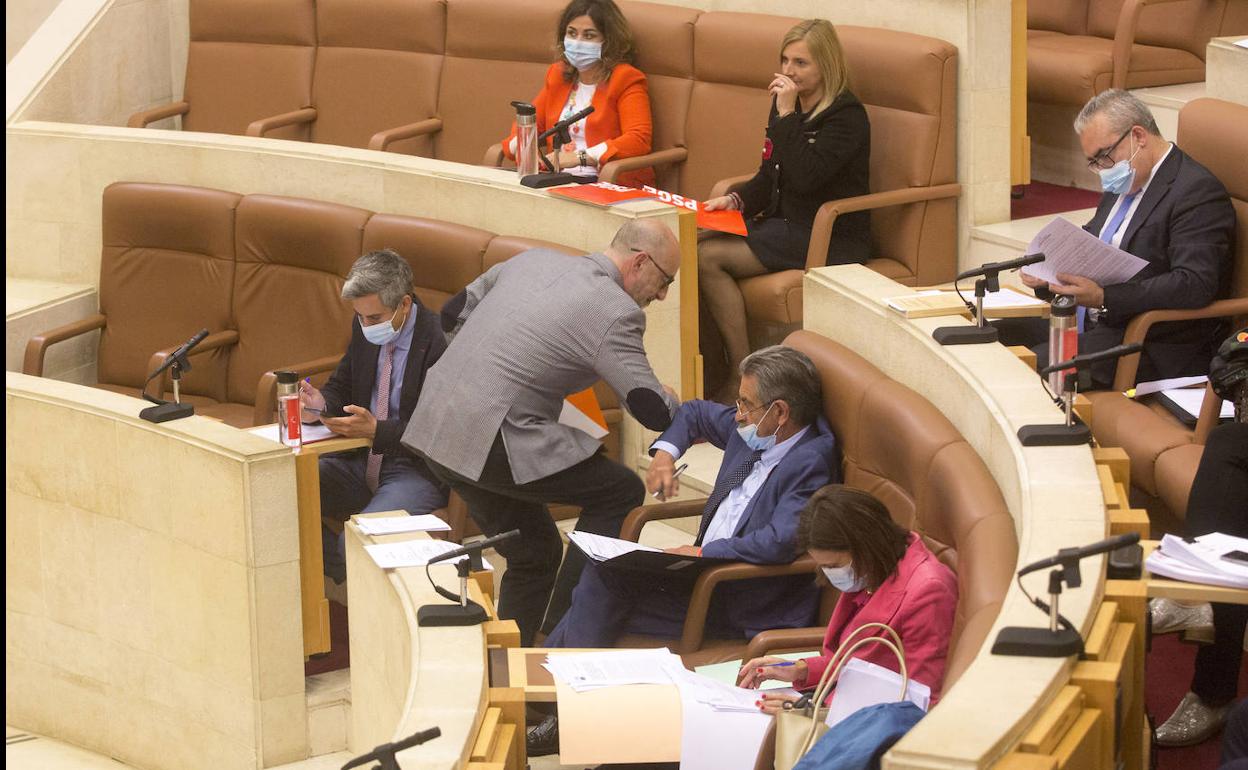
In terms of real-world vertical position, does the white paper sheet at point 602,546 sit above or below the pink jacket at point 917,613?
below

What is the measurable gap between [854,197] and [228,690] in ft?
7.48

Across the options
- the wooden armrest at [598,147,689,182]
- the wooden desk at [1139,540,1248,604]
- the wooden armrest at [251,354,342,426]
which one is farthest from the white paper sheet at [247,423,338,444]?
the wooden desk at [1139,540,1248,604]

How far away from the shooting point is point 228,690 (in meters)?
4.78

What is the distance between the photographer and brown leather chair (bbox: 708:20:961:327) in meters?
5.45

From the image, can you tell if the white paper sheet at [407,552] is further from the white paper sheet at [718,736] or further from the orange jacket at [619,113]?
the orange jacket at [619,113]

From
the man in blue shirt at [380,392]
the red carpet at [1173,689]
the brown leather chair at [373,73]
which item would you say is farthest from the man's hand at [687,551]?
the brown leather chair at [373,73]

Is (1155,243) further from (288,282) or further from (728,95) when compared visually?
(288,282)

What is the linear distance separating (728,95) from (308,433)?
1.99 meters

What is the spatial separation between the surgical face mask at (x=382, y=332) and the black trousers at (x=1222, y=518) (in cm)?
218

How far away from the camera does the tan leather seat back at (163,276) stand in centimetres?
616

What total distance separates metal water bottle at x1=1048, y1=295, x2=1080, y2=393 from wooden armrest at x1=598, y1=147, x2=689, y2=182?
2.46 metres

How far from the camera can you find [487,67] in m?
6.72

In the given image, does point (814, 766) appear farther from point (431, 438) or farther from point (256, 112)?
point (256, 112)

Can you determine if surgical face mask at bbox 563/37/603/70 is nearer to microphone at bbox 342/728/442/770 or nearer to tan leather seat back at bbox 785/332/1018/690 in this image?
tan leather seat back at bbox 785/332/1018/690
